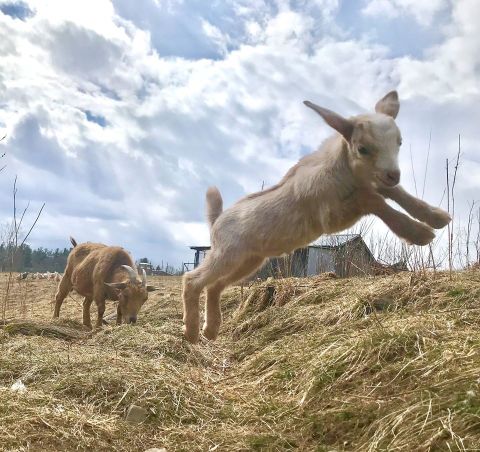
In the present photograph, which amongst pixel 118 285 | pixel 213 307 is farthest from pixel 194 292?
pixel 118 285

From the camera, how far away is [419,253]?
6742 mm

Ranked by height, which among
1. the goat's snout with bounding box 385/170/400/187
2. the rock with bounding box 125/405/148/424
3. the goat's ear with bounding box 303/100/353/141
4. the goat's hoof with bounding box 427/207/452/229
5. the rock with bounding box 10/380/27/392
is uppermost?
the goat's ear with bounding box 303/100/353/141

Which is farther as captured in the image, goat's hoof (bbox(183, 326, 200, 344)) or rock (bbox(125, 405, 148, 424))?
Result: goat's hoof (bbox(183, 326, 200, 344))

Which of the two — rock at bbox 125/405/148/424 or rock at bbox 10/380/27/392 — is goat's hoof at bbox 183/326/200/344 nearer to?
rock at bbox 10/380/27/392

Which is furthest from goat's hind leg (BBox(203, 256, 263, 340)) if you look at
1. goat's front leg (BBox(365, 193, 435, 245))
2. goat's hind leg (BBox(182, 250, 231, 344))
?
goat's front leg (BBox(365, 193, 435, 245))

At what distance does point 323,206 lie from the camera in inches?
173

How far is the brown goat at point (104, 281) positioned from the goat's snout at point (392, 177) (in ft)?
22.5

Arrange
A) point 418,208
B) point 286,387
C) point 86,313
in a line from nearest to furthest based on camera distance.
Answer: point 286,387, point 418,208, point 86,313

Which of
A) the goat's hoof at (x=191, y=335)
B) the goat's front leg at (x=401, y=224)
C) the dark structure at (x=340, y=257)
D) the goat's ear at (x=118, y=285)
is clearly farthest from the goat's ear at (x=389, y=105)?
the goat's ear at (x=118, y=285)

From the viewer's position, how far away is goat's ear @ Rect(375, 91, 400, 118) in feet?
14.8

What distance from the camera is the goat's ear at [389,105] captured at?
4504 millimetres

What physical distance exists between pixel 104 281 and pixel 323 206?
7325mm

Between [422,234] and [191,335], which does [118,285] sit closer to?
[191,335]

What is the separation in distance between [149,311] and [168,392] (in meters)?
7.40
